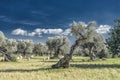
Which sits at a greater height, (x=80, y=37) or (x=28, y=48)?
(x=28, y=48)

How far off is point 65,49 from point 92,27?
108351mm

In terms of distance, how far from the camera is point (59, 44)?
164625 millimetres

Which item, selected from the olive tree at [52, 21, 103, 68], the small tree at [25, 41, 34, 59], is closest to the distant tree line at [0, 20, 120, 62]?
the olive tree at [52, 21, 103, 68]

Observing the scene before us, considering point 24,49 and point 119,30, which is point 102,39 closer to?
point 119,30

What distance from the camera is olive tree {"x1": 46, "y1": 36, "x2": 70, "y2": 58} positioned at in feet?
502

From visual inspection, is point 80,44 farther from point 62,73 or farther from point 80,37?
point 62,73

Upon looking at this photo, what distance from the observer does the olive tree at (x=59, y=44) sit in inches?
6026

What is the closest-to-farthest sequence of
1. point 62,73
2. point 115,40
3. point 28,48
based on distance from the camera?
point 62,73
point 115,40
point 28,48

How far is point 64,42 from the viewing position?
162m

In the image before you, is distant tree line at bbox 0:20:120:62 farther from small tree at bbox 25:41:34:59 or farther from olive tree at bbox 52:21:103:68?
small tree at bbox 25:41:34:59

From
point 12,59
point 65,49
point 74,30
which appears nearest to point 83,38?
point 74,30

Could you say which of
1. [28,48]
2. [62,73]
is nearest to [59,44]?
[28,48]

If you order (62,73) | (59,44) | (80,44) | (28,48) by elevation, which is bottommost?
(62,73)

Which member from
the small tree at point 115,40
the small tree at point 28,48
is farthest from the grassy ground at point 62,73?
the small tree at point 28,48
